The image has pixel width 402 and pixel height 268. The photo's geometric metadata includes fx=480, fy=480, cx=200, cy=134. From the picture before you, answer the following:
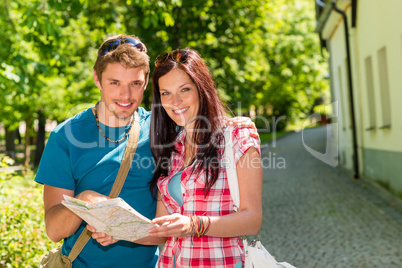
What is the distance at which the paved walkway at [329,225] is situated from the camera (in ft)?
20.0

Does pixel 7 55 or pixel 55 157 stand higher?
pixel 7 55

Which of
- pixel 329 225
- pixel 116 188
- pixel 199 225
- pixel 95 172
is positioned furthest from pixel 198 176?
pixel 329 225

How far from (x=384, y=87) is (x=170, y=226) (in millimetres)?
9675

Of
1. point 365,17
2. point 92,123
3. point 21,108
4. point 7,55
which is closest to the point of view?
point 92,123

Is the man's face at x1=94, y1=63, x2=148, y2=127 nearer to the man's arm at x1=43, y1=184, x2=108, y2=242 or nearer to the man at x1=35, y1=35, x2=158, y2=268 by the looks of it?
the man at x1=35, y1=35, x2=158, y2=268

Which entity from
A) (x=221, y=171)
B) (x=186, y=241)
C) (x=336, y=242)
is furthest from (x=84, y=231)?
(x=336, y=242)

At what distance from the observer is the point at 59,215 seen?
2.12m

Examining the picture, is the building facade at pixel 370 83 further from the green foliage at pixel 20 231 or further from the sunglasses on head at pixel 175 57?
the sunglasses on head at pixel 175 57

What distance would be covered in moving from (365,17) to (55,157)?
10778mm

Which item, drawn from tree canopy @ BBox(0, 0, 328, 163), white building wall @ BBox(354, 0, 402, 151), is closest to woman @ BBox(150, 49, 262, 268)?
tree canopy @ BBox(0, 0, 328, 163)

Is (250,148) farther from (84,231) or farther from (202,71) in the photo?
(84,231)

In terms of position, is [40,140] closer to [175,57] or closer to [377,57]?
[377,57]

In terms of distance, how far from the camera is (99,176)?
7.41 ft

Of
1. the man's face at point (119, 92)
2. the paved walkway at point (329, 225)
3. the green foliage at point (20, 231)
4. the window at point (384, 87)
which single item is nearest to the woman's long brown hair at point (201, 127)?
the man's face at point (119, 92)
